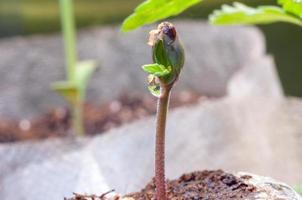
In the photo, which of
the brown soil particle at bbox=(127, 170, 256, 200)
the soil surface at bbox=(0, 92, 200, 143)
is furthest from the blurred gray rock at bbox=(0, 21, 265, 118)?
the brown soil particle at bbox=(127, 170, 256, 200)

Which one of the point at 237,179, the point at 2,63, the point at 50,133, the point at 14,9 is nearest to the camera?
the point at 237,179

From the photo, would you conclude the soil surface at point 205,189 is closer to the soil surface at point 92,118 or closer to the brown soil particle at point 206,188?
the brown soil particle at point 206,188

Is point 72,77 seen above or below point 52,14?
below

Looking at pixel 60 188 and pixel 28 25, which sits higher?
pixel 28 25

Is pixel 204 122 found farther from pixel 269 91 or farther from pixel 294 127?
pixel 269 91

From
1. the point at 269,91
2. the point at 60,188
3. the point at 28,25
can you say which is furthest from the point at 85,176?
the point at 28,25

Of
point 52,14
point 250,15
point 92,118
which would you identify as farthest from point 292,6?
point 52,14

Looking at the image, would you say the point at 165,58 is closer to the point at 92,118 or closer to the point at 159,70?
the point at 159,70
